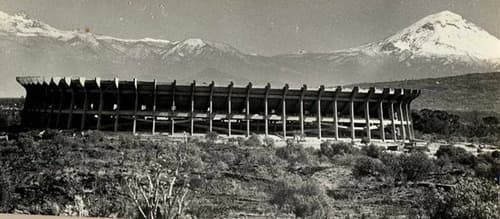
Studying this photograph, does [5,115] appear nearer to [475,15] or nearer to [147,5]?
[147,5]

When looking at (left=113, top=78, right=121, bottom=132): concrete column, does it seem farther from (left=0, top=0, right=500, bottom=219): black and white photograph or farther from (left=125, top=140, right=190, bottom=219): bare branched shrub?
(left=125, top=140, right=190, bottom=219): bare branched shrub

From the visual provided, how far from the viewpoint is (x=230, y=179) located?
18.2 ft

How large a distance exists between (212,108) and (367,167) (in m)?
2.21

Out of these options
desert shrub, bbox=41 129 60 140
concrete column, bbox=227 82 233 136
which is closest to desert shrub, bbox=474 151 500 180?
concrete column, bbox=227 82 233 136

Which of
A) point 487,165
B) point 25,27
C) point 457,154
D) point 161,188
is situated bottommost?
point 161,188

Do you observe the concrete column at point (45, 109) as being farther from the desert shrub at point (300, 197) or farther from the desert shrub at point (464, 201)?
the desert shrub at point (464, 201)

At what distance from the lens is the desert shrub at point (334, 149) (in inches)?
228

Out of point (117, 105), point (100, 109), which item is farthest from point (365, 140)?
point (100, 109)

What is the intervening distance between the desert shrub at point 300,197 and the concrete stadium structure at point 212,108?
101cm

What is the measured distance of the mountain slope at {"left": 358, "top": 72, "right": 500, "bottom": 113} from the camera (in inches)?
188

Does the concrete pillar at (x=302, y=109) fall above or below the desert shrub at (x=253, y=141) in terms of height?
above

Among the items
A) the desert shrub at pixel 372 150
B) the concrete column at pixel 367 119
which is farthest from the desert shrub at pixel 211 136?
the concrete column at pixel 367 119

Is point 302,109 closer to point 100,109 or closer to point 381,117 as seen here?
point 381,117

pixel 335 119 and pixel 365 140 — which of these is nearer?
pixel 365 140
